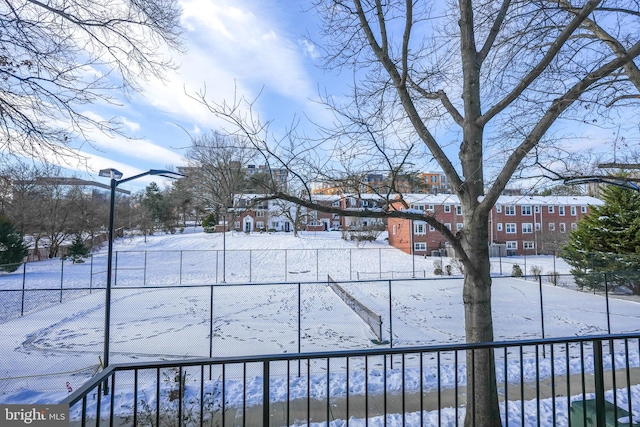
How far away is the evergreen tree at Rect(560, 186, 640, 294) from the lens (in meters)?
13.8

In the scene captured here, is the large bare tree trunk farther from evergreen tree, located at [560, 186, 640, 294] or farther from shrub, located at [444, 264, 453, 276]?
shrub, located at [444, 264, 453, 276]

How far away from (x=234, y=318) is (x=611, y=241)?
18.4 metres

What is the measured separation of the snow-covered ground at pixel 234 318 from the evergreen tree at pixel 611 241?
108 centimetres

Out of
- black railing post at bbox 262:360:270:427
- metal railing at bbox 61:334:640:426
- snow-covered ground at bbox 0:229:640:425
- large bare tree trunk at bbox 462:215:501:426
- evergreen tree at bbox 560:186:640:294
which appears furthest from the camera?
evergreen tree at bbox 560:186:640:294

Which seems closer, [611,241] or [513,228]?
[611,241]

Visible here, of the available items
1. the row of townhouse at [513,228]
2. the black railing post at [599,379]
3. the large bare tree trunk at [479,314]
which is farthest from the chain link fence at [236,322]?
the row of townhouse at [513,228]

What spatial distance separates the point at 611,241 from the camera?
15.3m

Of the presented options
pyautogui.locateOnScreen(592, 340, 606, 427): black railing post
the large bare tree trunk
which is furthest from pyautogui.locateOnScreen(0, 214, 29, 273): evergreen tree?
pyautogui.locateOnScreen(592, 340, 606, 427): black railing post

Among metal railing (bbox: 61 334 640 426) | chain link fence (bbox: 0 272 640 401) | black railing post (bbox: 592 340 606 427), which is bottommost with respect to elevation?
chain link fence (bbox: 0 272 640 401)

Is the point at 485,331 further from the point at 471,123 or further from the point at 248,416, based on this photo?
the point at 248,416

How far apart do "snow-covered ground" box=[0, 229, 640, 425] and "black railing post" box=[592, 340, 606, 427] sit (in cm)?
550

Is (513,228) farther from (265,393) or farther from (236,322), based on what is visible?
(265,393)

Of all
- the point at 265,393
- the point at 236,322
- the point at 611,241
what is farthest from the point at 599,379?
the point at 611,241

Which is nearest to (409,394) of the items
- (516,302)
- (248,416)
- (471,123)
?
(248,416)
